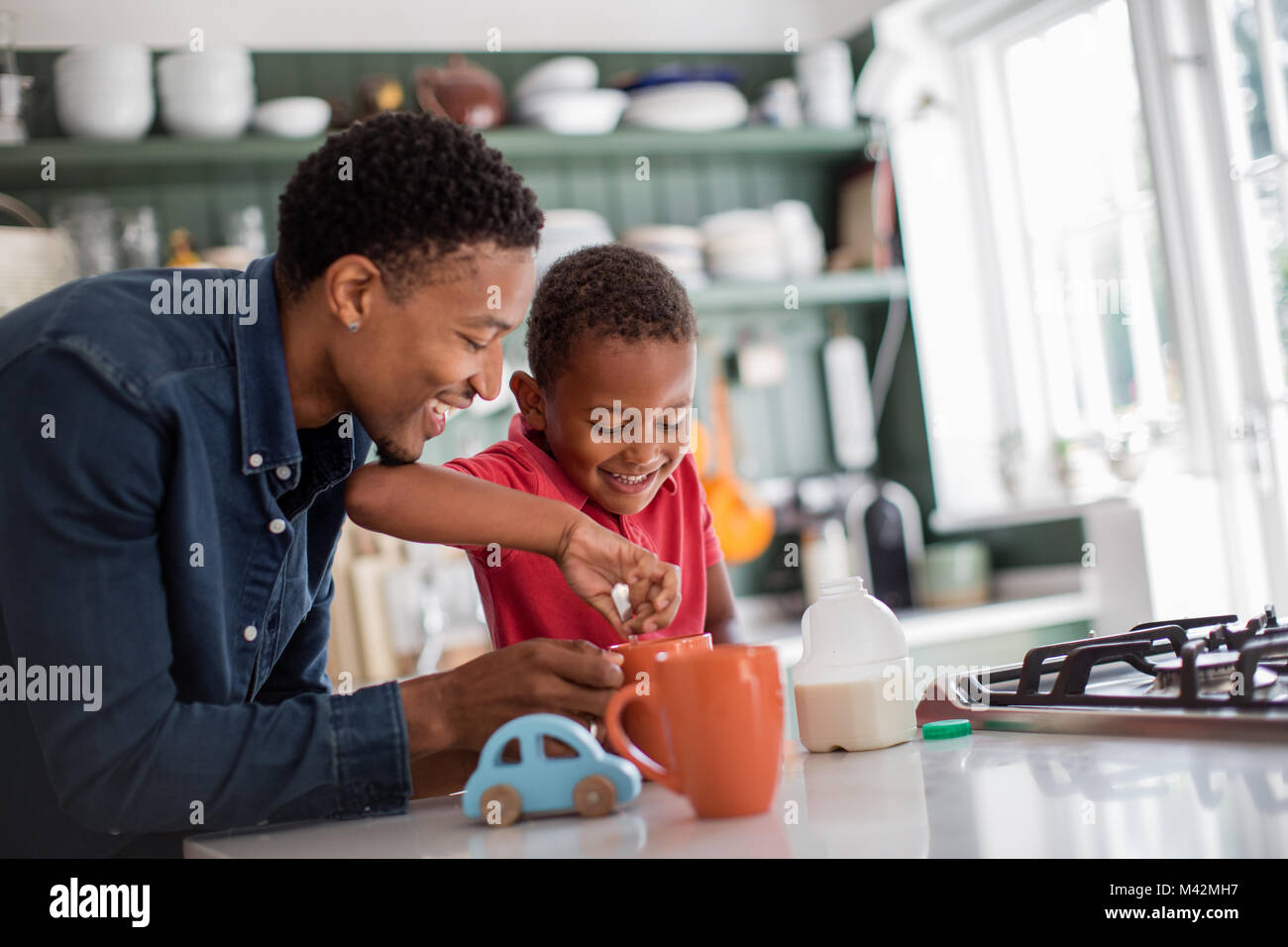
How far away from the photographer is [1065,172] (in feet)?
9.87

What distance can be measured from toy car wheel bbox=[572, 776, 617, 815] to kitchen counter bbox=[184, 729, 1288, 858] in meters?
0.01

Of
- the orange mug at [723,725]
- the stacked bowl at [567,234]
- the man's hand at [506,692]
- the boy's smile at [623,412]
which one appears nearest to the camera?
the orange mug at [723,725]

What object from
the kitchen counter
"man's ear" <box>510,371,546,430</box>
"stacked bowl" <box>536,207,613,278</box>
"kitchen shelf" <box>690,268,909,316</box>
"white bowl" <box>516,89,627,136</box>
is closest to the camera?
the kitchen counter

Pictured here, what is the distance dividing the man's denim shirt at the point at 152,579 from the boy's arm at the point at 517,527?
9cm

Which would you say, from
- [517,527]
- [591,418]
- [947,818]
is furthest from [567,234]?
[947,818]

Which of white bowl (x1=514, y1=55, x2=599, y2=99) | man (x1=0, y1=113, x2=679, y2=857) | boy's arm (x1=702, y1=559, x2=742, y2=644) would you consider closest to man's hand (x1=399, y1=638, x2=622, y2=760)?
man (x1=0, y1=113, x2=679, y2=857)

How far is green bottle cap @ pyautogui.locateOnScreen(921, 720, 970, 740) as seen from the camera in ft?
3.19

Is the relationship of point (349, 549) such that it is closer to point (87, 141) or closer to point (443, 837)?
point (87, 141)

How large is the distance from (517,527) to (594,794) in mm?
263

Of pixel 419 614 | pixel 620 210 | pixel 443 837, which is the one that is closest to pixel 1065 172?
pixel 620 210

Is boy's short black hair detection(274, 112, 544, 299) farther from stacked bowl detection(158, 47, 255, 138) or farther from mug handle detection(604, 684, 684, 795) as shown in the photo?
stacked bowl detection(158, 47, 255, 138)

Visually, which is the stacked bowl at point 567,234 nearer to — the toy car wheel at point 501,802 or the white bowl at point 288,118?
the white bowl at point 288,118

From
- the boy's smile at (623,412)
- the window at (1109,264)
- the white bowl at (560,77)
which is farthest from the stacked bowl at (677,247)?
the boy's smile at (623,412)

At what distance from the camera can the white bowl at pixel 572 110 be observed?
2807mm
